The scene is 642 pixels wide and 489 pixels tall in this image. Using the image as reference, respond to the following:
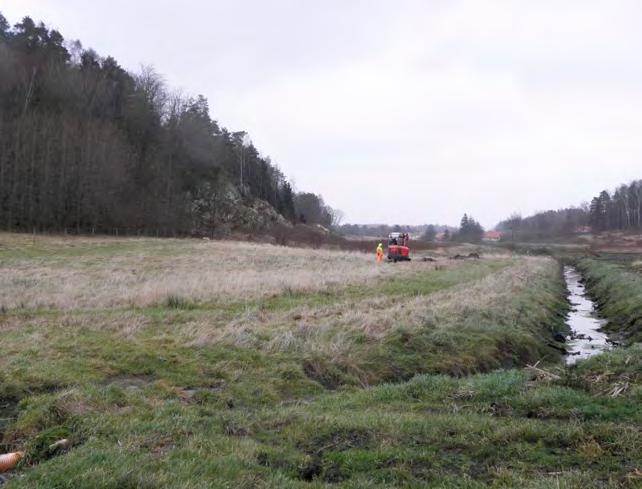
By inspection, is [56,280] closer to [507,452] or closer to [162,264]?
[162,264]

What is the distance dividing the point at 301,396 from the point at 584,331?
14.3 m

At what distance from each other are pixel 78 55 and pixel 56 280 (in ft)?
269

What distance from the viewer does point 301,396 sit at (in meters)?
8.98

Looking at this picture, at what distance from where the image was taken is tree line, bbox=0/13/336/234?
58906 millimetres

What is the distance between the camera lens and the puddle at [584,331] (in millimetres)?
14900

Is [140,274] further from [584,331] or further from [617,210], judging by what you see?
[617,210]

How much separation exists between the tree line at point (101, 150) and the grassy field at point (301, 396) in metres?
47.5

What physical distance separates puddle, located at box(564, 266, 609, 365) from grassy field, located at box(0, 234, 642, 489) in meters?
0.77

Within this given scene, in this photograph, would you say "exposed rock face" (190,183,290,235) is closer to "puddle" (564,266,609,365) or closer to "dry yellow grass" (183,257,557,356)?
"puddle" (564,266,609,365)

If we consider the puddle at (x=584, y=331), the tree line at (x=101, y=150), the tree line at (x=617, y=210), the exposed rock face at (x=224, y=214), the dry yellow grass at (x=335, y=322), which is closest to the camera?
the dry yellow grass at (x=335, y=322)

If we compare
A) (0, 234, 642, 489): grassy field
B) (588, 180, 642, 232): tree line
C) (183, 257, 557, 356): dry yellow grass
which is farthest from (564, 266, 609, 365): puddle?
(588, 180, 642, 232): tree line

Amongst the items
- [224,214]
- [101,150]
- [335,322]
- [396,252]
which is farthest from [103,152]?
[335,322]

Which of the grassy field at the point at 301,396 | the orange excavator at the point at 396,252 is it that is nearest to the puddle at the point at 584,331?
the grassy field at the point at 301,396

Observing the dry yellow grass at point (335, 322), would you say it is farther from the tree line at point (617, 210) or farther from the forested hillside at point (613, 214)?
the tree line at point (617, 210)
